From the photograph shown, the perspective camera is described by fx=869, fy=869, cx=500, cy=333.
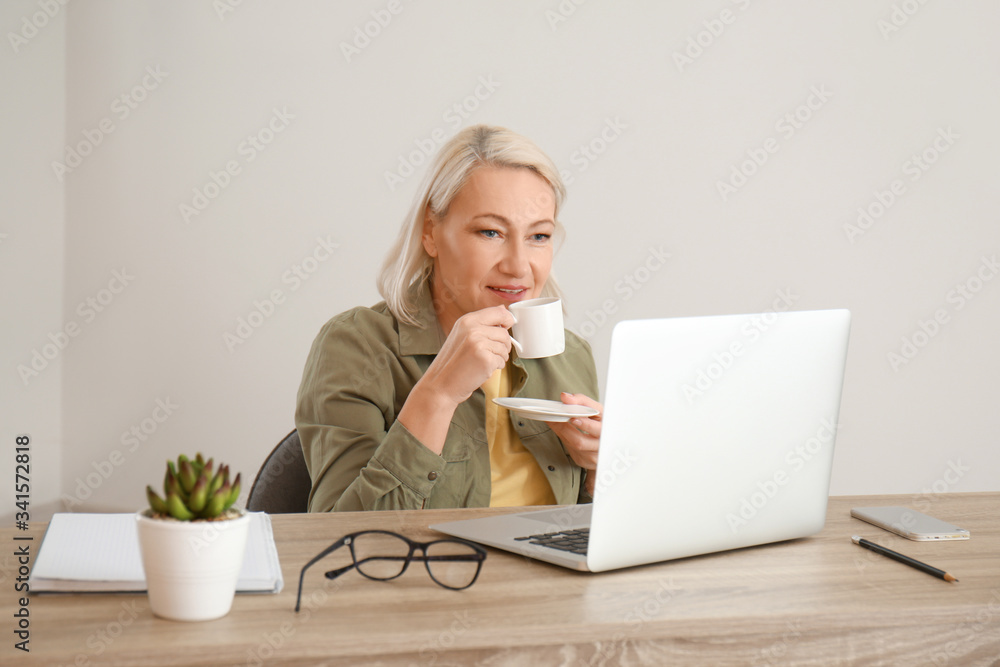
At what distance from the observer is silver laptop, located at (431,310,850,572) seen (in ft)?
3.06

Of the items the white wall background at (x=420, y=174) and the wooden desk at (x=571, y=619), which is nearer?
the wooden desk at (x=571, y=619)

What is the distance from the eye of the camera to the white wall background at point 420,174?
2.88 m

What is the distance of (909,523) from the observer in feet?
4.04

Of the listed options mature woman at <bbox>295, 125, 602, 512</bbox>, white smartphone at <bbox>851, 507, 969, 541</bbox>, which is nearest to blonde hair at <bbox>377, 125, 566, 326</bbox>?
mature woman at <bbox>295, 125, 602, 512</bbox>

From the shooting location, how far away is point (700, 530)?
1014 mm

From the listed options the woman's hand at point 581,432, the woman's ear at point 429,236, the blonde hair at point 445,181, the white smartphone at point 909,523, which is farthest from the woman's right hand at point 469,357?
the white smartphone at point 909,523

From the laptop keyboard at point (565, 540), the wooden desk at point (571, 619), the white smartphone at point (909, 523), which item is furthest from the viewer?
the white smartphone at point (909, 523)

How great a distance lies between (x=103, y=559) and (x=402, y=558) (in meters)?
0.31

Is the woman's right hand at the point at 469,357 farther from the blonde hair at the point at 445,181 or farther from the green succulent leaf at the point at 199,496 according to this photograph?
the green succulent leaf at the point at 199,496

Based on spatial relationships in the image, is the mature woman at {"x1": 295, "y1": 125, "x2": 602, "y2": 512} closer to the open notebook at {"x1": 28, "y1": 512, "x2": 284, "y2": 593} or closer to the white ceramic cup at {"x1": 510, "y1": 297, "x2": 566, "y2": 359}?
the white ceramic cup at {"x1": 510, "y1": 297, "x2": 566, "y2": 359}

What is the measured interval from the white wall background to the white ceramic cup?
1.62 m

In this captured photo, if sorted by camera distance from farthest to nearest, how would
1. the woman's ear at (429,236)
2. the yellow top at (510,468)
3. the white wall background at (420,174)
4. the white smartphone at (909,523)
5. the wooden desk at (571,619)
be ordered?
the white wall background at (420,174), the woman's ear at (429,236), the yellow top at (510,468), the white smartphone at (909,523), the wooden desk at (571,619)

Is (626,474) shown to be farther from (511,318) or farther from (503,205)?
(503,205)

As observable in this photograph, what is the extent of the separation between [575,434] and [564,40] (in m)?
1.90
